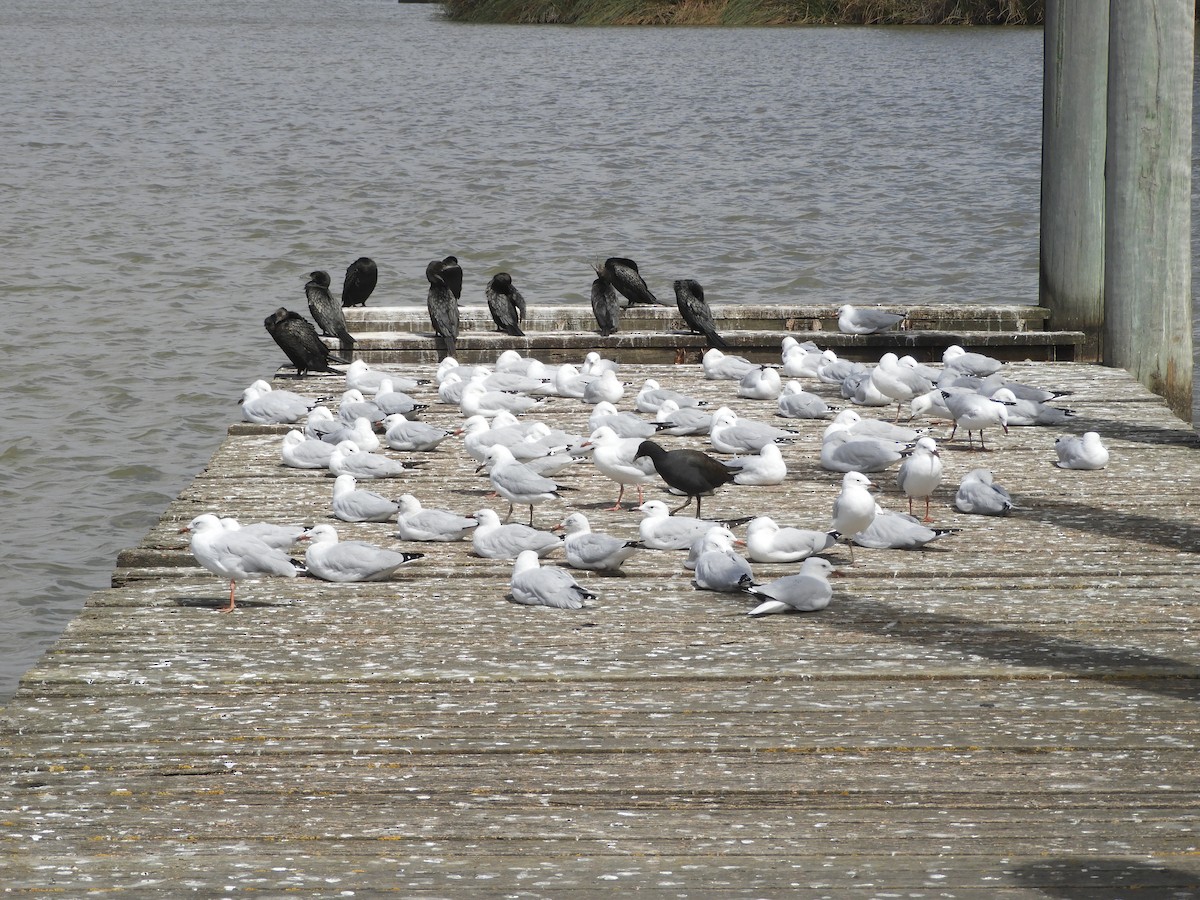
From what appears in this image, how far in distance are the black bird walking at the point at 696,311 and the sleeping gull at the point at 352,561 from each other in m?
5.78

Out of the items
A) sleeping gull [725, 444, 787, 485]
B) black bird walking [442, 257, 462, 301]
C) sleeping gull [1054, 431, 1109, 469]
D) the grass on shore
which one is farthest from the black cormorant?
the grass on shore

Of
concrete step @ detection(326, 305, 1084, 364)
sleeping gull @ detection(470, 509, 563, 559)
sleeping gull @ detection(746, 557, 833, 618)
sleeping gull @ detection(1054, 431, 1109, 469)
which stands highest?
concrete step @ detection(326, 305, 1084, 364)

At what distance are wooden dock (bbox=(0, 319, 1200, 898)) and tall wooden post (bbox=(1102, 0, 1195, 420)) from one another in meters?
3.73

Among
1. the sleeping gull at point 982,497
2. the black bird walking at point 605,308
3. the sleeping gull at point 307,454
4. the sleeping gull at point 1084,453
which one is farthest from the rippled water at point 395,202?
the sleeping gull at point 1084,453

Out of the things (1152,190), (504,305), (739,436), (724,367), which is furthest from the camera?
(504,305)

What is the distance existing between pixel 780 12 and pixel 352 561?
53.8 meters

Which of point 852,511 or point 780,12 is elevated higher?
point 780,12

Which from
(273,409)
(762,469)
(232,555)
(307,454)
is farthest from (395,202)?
(232,555)

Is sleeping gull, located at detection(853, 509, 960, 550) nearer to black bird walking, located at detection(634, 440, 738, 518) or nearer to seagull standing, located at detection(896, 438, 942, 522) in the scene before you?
seagull standing, located at detection(896, 438, 942, 522)

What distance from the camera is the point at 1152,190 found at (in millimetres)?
9953

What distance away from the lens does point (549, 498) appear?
23.5ft

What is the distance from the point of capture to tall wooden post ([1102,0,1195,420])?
970cm

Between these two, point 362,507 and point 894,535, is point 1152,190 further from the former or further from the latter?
point 362,507

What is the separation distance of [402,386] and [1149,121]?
15.6 ft
